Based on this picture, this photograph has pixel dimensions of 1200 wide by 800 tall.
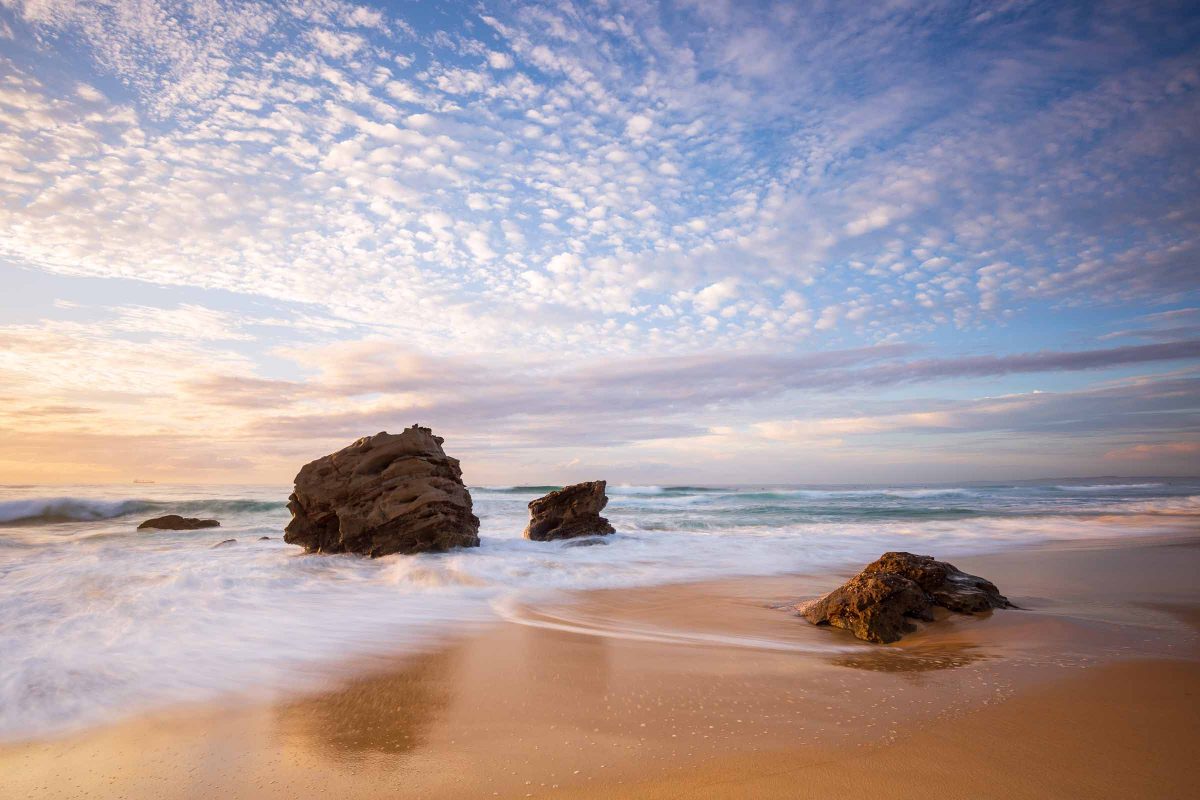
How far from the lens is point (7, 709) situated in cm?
382

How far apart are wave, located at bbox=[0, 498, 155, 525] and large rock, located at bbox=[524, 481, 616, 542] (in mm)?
19289

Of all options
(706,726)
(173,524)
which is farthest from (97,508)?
(706,726)

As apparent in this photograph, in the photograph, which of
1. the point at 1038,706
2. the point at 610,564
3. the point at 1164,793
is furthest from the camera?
the point at 610,564

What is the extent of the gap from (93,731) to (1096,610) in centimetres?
876

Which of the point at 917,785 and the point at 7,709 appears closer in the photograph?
the point at 917,785

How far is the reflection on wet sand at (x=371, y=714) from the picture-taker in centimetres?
317

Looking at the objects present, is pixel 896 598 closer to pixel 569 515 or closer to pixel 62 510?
pixel 569 515

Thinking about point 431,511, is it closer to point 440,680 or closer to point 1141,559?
point 440,680

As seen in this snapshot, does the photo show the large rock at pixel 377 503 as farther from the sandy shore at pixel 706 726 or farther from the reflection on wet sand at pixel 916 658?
the reflection on wet sand at pixel 916 658

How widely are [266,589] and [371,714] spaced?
541 cm

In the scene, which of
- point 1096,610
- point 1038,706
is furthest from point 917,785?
point 1096,610

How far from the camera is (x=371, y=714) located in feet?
11.9

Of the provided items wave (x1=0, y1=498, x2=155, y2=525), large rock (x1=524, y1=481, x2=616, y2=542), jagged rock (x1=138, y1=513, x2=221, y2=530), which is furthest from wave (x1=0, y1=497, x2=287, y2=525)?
large rock (x1=524, y1=481, x2=616, y2=542)

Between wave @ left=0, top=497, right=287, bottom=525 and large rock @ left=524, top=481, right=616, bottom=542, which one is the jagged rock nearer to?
wave @ left=0, top=497, right=287, bottom=525
